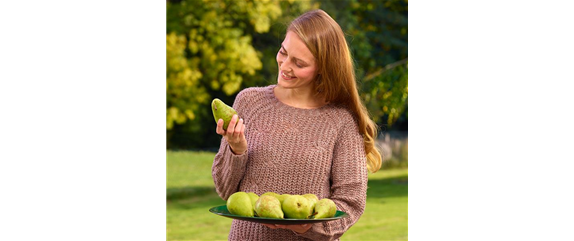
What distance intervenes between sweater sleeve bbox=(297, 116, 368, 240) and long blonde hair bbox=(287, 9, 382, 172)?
122mm

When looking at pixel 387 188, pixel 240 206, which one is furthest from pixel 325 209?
pixel 387 188

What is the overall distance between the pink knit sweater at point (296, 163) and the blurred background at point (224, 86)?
7.38 metres

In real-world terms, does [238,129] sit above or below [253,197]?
above

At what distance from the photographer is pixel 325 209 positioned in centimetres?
275

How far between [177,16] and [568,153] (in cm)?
1097

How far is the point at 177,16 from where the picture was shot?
14.3m

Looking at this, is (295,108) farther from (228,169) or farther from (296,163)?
(228,169)

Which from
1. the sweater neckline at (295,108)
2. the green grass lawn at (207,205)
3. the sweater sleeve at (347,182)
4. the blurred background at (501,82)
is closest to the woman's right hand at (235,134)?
the sweater neckline at (295,108)

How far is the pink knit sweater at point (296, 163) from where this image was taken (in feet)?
9.95

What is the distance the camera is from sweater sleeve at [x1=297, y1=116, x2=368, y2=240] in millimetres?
3000

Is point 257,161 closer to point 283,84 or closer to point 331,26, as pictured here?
point 283,84

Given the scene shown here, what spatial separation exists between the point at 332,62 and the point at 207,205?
1036 centimetres

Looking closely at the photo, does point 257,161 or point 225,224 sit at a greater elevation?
point 257,161

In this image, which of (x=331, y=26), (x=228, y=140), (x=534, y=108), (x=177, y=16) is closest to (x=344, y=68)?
(x=331, y=26)
